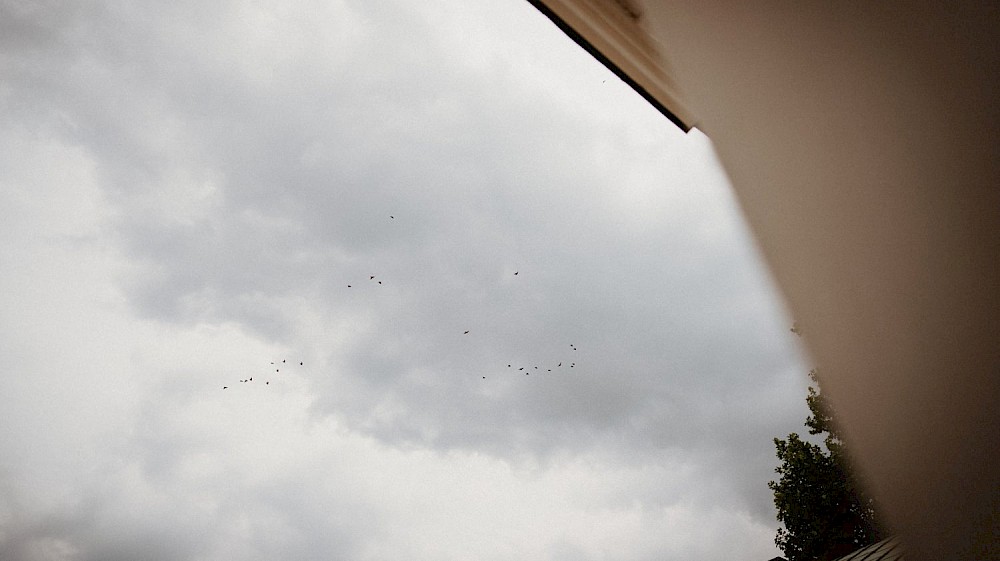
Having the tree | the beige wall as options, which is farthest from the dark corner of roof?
the tree

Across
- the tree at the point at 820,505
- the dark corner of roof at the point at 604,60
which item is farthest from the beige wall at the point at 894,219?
the tree at the point at 820,505

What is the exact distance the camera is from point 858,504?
11.4 metres

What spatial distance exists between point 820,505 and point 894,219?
14.8 metres

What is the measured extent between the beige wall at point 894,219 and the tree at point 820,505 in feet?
40.9

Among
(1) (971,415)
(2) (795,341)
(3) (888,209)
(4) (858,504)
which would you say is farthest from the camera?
(4) (858,504)

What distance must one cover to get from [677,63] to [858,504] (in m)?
15.3

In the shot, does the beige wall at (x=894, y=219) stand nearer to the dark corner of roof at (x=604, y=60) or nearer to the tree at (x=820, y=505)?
the dark corner of roof at (x=604, y=60)

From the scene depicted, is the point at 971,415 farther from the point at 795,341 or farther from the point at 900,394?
the point at 795,341

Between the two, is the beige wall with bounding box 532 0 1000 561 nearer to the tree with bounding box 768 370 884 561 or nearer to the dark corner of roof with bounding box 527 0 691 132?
the dark corner of roof with bounding box 527 0 691 132

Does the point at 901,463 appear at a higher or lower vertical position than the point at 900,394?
lower

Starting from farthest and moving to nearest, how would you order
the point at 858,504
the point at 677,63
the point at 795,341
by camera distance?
the point at 858,504 → the point at 677,63 → the point at 795,341

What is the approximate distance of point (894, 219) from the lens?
2.83 ft

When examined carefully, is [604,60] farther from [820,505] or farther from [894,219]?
[820,505]

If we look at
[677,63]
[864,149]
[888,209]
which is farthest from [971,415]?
[677,63]
